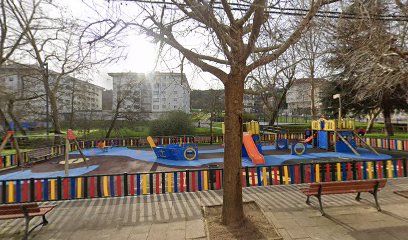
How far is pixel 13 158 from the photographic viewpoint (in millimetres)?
14719

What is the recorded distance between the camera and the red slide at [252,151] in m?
13.6

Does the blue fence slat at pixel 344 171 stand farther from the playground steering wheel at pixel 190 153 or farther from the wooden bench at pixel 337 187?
the playground steering wheel at pixel 190 153

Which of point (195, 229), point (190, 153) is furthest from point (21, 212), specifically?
point (190, 153)

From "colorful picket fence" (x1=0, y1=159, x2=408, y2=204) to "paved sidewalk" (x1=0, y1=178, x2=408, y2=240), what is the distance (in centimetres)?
37

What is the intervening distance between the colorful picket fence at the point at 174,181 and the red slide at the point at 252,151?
15.9 ft

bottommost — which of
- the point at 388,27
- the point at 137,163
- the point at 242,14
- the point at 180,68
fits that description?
the point at 137,163

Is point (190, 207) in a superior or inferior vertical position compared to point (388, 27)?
inferior

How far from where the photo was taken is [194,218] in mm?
5656

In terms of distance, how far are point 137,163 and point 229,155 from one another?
10640mm

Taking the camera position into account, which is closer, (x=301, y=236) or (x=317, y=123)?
(x=301, y=236)

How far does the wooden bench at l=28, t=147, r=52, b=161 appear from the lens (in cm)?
1478

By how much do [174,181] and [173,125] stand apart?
66.5ft

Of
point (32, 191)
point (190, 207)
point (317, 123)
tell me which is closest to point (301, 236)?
point (190, 207)

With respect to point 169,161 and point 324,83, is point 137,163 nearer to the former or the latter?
point 169,161
